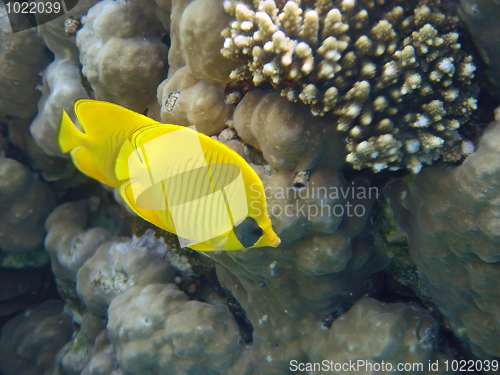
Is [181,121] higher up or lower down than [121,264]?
higher up

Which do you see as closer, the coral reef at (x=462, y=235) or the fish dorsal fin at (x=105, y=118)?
the fish dorsal fin at (x=105, y=118)

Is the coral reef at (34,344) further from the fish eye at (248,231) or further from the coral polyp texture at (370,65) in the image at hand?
the coral polyp texture at (370,65)

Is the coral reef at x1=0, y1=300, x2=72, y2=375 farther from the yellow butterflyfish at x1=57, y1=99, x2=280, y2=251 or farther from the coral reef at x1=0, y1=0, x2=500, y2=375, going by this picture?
the yellow butterflyfish at x1=57, y1=99, x2=280, y2=251

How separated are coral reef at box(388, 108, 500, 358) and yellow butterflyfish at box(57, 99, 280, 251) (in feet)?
4.08

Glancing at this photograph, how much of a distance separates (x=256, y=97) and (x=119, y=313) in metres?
2.56

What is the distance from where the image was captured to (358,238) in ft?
7.57

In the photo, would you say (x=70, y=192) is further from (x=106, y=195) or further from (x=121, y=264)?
(x=121, y=264)

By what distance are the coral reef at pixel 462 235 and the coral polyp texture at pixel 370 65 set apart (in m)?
0.18

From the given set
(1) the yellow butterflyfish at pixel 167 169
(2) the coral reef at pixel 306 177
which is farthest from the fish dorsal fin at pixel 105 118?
(2) the coral reef at pixel 306 177

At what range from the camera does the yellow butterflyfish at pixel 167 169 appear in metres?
1.07

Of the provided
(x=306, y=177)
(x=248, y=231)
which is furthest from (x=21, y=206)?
(x=248, y=231)

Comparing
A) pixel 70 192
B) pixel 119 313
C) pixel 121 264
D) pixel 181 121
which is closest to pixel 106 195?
pixel 70 192

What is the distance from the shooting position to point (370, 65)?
1.65 m

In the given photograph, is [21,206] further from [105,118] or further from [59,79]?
[105,118]
